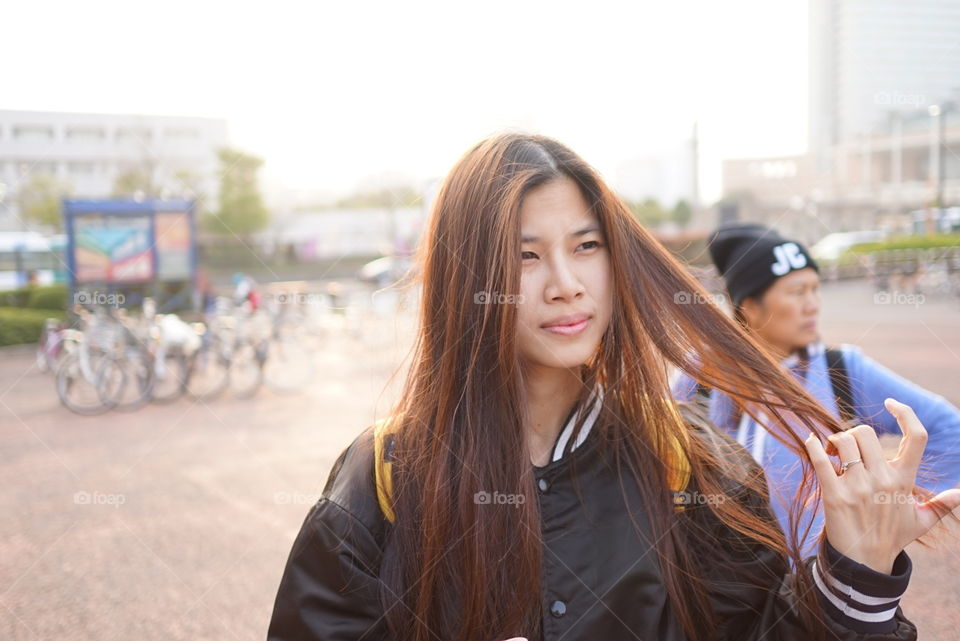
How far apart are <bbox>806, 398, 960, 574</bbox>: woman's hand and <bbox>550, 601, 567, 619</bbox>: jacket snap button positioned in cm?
47

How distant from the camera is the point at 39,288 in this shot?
55.5ft

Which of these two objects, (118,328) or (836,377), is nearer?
(836,377)

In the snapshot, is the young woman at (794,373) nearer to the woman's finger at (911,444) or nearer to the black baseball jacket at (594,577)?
the black baseball jacket at (594,577)

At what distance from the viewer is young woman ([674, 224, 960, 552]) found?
210 cm

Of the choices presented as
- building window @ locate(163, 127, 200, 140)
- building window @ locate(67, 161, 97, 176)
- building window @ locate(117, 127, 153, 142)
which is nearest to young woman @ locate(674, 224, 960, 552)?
building window @ locate(117, 127, 153, 142)

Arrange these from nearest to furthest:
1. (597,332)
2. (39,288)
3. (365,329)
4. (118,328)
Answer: (597,332), (118,328), (365,329), (39,288)

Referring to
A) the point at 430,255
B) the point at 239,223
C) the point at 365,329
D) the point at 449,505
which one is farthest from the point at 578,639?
the point at 239,223

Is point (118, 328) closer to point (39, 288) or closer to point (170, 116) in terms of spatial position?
point (39, 288)

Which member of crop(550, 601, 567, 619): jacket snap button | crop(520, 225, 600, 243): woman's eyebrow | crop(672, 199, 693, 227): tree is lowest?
crop(550, 601, 567, 619): jacket snap button

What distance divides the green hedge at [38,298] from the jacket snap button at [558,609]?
17.5 metres

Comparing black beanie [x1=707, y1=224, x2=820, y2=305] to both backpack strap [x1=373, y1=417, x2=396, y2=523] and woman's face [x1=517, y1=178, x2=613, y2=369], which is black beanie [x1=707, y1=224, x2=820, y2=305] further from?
backpack strap [x1=373, y1=417, x2=396, y2=523]

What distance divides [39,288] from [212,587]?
15635mm

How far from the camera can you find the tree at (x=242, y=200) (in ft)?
98.1

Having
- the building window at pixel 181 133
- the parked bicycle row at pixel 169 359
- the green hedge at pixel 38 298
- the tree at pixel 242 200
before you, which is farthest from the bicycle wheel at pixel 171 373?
the building window at pixel 181 133
